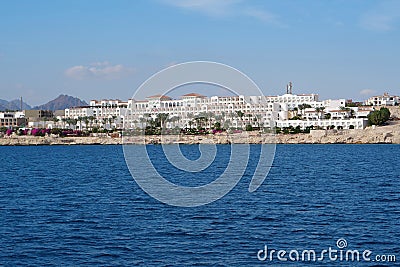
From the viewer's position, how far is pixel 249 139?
111m

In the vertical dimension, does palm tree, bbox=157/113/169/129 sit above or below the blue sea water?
above

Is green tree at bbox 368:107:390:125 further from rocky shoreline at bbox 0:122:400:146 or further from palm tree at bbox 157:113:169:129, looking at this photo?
palm tree at bbox 157:113:169:129

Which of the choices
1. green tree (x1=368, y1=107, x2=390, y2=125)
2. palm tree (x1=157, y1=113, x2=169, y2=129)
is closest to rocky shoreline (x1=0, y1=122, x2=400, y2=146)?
green tree (x1=368, y1=107, x2=390, y2=125)

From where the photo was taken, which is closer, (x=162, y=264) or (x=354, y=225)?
(x=162, y=264)

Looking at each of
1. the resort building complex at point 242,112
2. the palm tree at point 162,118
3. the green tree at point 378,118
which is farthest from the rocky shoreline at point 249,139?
the resort building complex at point 242,112

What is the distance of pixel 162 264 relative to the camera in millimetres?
15633

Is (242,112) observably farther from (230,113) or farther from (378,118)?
(378,118)

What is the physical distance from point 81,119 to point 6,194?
123391mm

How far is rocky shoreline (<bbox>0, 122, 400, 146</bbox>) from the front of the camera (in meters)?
105

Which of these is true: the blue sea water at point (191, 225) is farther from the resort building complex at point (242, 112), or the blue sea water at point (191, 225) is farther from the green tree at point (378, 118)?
the resort building complex at point (242, 112)

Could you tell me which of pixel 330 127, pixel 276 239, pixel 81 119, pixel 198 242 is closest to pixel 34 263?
pixel 198 242

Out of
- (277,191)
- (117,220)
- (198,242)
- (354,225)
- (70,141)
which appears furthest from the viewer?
(70,141)

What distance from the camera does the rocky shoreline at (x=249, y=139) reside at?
10475 centimetres

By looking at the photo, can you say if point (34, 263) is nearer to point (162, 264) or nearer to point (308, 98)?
point (162, 264)
